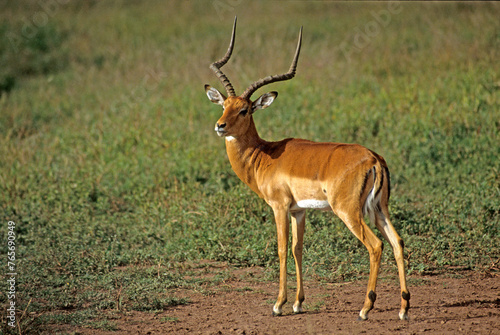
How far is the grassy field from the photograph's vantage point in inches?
258

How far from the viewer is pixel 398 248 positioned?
16.0ft

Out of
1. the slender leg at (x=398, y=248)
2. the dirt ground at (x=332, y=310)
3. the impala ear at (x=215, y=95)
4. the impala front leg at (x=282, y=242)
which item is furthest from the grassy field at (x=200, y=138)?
the impala ear at (x=215, y=95)

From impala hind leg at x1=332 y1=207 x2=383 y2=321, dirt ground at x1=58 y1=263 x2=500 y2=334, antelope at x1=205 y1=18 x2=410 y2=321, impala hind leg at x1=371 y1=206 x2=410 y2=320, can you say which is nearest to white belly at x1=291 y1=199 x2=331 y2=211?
antelope at x1=205 y1=18 x2=410 y2=321

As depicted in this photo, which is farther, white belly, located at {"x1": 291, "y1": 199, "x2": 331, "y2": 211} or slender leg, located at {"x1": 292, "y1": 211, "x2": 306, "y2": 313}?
slender leg, located at {"x1": 292, "y1": 211, "x2": 306, "y2": 313}

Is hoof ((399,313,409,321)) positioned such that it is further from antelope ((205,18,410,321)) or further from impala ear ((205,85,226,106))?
impala ear ((205,85,226,106))

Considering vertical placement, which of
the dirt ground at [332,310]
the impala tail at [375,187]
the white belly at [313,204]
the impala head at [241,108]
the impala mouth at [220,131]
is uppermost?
the impala head at [241,108]

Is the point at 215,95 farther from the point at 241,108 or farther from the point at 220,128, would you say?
the point at 220,128

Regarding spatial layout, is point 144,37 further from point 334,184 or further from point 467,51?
point 334,184

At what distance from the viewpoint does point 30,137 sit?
437 inches

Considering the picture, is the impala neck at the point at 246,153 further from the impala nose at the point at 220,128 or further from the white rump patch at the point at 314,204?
the white rump patch at the point at 314,204

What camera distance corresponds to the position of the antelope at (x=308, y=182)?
16.2ft

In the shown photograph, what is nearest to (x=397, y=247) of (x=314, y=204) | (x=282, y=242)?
(x=314, y=204)

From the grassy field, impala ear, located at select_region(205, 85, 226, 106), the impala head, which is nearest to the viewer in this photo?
the impala head

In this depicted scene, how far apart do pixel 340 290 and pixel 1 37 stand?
13.4 metres
